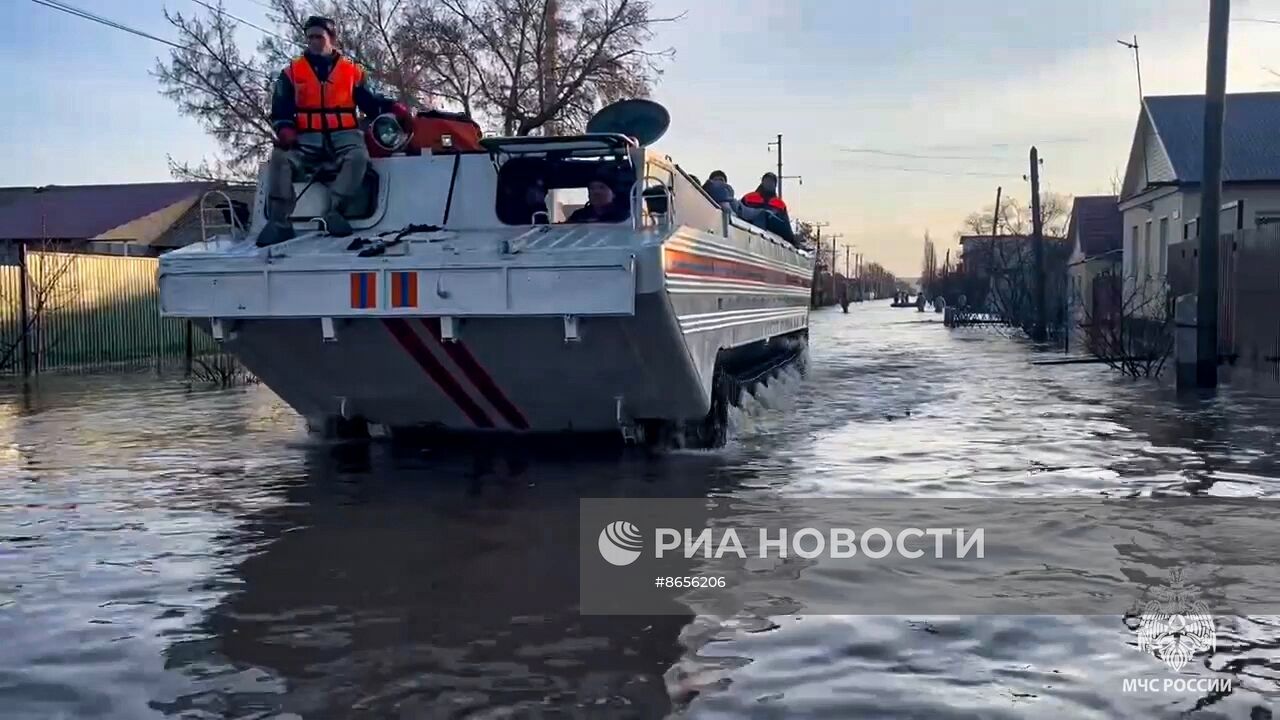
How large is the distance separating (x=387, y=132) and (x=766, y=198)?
692 centimetres

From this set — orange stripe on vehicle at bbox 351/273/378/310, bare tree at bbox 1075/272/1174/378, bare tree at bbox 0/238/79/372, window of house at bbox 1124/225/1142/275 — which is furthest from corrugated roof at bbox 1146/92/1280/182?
orange stripe on vehicle at bbox 351/273/378/310

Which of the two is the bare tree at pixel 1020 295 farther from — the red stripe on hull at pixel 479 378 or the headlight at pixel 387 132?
the headlight at pixel 387 132

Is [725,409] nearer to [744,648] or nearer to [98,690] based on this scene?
[744,648]

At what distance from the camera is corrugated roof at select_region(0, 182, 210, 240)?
1424 inches

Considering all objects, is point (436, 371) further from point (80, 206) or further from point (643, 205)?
point (80, 206)

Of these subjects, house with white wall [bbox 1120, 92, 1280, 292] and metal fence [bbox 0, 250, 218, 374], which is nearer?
metal fence [bbox 0, 250, 218, 374]

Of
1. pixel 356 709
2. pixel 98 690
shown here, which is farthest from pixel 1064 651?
pixel 98 690

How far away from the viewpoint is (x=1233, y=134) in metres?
28.5

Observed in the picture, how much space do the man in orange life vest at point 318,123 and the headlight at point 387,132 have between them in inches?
8.7

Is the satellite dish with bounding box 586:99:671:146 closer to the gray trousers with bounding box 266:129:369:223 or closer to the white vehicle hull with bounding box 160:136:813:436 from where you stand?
the white vehicle hull with bounding box 160:136:813:436

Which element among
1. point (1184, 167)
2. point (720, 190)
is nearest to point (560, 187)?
point (720, 190)

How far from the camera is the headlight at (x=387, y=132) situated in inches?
332

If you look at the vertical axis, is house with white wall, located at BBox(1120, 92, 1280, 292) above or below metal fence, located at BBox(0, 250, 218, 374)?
above

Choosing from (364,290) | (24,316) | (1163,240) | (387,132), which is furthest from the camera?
(1163,240)
